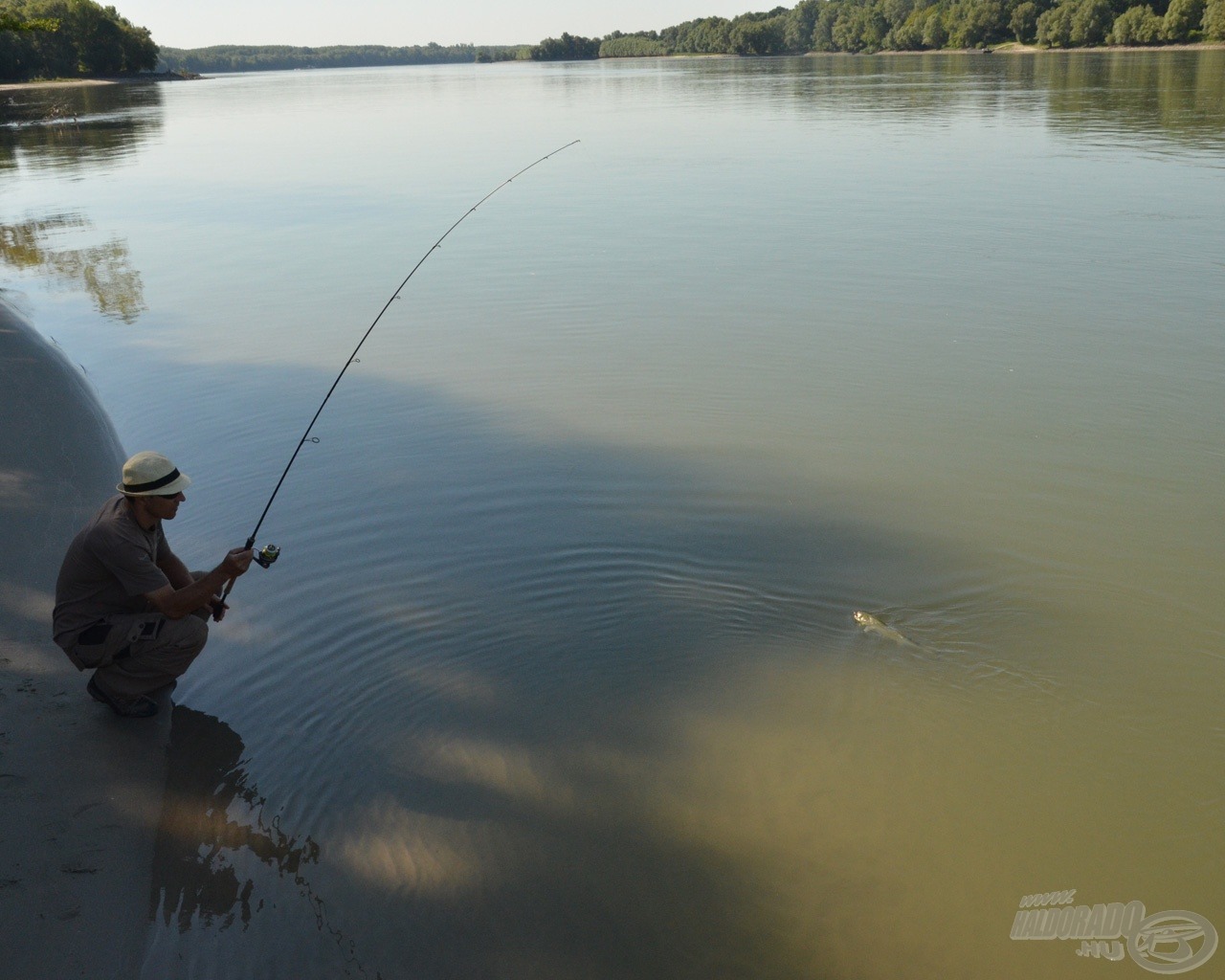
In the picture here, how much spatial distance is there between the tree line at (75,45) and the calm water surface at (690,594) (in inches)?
3115

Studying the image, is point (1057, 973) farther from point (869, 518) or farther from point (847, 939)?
point (869, 518)

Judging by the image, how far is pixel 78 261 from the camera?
1499cm

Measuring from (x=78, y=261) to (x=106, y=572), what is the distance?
12.9 meters

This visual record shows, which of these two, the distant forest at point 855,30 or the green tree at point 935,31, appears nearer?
the distant forest at point 855,30

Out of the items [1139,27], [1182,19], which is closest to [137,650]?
[1182,19]

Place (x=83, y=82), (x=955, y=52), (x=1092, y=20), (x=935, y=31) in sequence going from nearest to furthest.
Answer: (x=1092, y=20), (x=83, y=82), (x=955, y=52), (x=935, y=31)

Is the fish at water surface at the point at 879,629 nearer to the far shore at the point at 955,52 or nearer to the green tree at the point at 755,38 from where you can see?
the far shore at the point at 955,52

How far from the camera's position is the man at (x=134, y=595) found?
401 cm

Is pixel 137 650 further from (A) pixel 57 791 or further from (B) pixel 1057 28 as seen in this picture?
(B) pixel 1057 28

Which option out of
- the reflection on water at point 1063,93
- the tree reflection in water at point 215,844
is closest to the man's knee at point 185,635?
the tree reflection in water at point 215,844

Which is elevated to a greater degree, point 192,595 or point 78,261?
point 78,261

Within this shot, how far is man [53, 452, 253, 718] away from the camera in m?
4.01

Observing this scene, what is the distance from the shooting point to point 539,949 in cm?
346

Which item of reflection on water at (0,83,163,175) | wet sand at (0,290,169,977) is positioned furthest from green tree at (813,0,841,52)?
wet sand at (0,290,169,977)
